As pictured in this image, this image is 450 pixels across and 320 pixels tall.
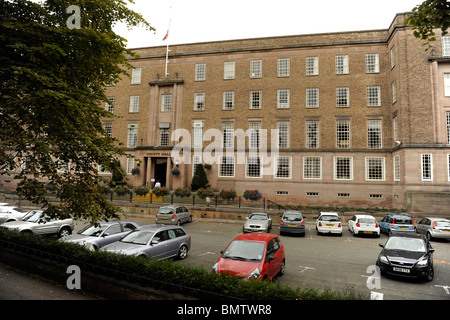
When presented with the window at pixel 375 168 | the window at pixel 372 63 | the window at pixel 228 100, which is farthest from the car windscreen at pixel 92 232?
the window at pixel 372 63

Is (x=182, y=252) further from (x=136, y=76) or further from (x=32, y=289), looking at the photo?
(x=136, y=76)

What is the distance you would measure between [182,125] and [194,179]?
759 centimetres

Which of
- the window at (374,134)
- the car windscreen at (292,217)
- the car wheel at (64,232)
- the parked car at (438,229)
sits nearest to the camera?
the car wheel at (64,232)

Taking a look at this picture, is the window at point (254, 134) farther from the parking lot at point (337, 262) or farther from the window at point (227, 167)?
the parking lot at point (337, 262)

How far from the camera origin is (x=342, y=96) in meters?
31.8

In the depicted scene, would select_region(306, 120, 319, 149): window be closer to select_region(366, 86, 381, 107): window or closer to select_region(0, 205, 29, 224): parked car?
select_region(366, 86, 381, 107): window

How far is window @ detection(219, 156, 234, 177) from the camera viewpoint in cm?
3344

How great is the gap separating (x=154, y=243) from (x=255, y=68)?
1117 inches

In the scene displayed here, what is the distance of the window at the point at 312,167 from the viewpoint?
31375 millimetres

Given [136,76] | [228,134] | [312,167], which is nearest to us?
[312,167]

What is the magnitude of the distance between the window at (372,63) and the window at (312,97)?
19.4 feet

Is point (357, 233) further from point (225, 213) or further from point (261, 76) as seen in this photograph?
point (261, 76)

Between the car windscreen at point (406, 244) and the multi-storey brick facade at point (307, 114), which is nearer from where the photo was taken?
the car windscreen at point (406, 244)

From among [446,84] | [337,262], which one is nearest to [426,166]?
[446,84]
